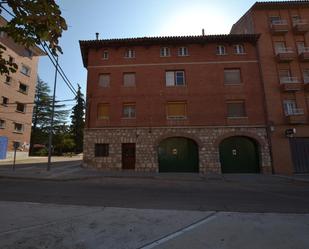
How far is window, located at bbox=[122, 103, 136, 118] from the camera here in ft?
60.4

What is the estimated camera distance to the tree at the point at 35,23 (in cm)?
237

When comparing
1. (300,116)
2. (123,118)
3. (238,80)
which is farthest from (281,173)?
(123,118)

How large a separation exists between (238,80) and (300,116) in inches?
222

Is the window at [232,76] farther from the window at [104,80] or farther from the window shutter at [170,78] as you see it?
the window at [104,80]

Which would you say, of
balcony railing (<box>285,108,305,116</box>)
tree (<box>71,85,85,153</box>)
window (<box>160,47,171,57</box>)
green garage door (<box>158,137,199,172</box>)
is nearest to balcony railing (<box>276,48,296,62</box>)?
balcony railing (<box>285,108,305,116</box>)

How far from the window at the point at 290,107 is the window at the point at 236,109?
3326 millimetres

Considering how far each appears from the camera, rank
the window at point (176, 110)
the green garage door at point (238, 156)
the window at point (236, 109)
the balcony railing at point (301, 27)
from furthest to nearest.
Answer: the balcony railing at point (301, 27) < the window at point (176, 110) < the window at point (236, 109) < the green garage door at point (238, 156)

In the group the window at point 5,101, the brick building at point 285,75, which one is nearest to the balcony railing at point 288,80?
the brick building at point 285,75

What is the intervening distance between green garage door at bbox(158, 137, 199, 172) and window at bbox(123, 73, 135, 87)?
589 centimetres

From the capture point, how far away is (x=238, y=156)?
1791cm

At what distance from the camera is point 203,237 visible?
4281mm

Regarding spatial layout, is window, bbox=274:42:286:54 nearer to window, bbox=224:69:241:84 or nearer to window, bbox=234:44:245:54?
window, bbox=234:44:245:54

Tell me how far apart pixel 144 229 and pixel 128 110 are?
1445cm

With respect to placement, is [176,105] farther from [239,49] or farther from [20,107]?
[20,107]
